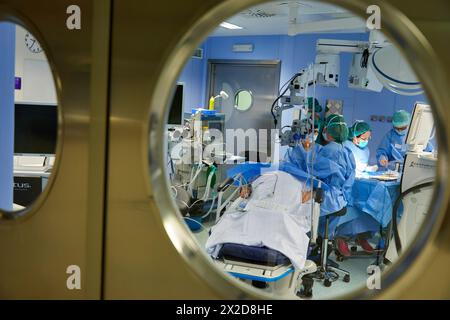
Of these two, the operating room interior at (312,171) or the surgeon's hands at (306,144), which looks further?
the surgeon's hands at (306,144)

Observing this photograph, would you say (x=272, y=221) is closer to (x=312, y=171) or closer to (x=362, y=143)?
(x=312, y=171)

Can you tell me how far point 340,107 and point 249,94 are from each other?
1.87 metres

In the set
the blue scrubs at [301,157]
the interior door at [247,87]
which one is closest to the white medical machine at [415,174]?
the blue scrubs at [301,157]

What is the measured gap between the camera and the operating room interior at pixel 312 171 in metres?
2.57

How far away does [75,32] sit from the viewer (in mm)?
744

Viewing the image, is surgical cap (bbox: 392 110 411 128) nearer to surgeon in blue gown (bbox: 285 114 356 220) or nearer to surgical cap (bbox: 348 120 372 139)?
surgical cap (bbox: 348 120 372 139)

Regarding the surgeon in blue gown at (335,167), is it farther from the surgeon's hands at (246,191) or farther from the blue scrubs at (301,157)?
the surgeon's hands at (246,191)

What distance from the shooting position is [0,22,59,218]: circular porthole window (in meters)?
1.25

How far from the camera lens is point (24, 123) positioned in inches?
111

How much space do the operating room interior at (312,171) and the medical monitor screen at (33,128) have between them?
85 cm

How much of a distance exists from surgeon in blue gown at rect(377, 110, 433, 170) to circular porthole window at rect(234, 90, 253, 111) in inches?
100

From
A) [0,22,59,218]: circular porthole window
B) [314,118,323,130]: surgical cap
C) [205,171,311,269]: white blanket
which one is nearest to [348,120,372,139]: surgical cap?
[314,118,323,130]: surgical cap

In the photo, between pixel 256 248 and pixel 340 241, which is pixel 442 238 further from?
pixel 340 241
